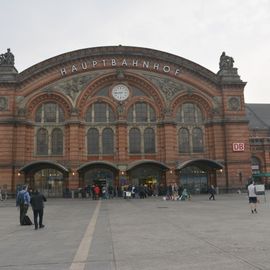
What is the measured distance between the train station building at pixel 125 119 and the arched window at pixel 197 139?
0.13 metres

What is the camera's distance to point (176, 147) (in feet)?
155

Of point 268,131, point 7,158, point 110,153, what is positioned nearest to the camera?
point 7,158

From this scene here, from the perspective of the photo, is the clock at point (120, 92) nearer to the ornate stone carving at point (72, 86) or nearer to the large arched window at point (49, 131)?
the ornate stone carving at point (72, 86)

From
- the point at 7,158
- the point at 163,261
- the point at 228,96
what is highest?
the point at 228,96

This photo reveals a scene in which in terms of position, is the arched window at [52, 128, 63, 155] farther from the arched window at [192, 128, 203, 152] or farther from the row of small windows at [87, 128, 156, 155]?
the arched window at [192, 128, 203, 152]

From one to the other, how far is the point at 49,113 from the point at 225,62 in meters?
23.2

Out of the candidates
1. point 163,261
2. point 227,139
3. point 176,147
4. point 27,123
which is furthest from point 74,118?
point 163,261

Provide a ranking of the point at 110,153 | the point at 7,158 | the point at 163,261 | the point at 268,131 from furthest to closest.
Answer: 1. the point at 268,131
2. the point at 110,153
3. the point at 7,158
4. the point at 163,261

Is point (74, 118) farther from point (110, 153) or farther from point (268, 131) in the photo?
point (268, 131)

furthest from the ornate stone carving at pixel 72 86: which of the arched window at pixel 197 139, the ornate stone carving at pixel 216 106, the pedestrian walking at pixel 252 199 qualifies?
the pedestrian walking at pixel 252 199

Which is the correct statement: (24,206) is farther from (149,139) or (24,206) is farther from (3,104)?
(149,139)

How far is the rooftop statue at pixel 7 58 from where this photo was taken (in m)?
47.2

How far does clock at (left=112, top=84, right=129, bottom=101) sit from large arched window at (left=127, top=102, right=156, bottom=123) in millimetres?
1664

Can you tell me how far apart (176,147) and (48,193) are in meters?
16.5
